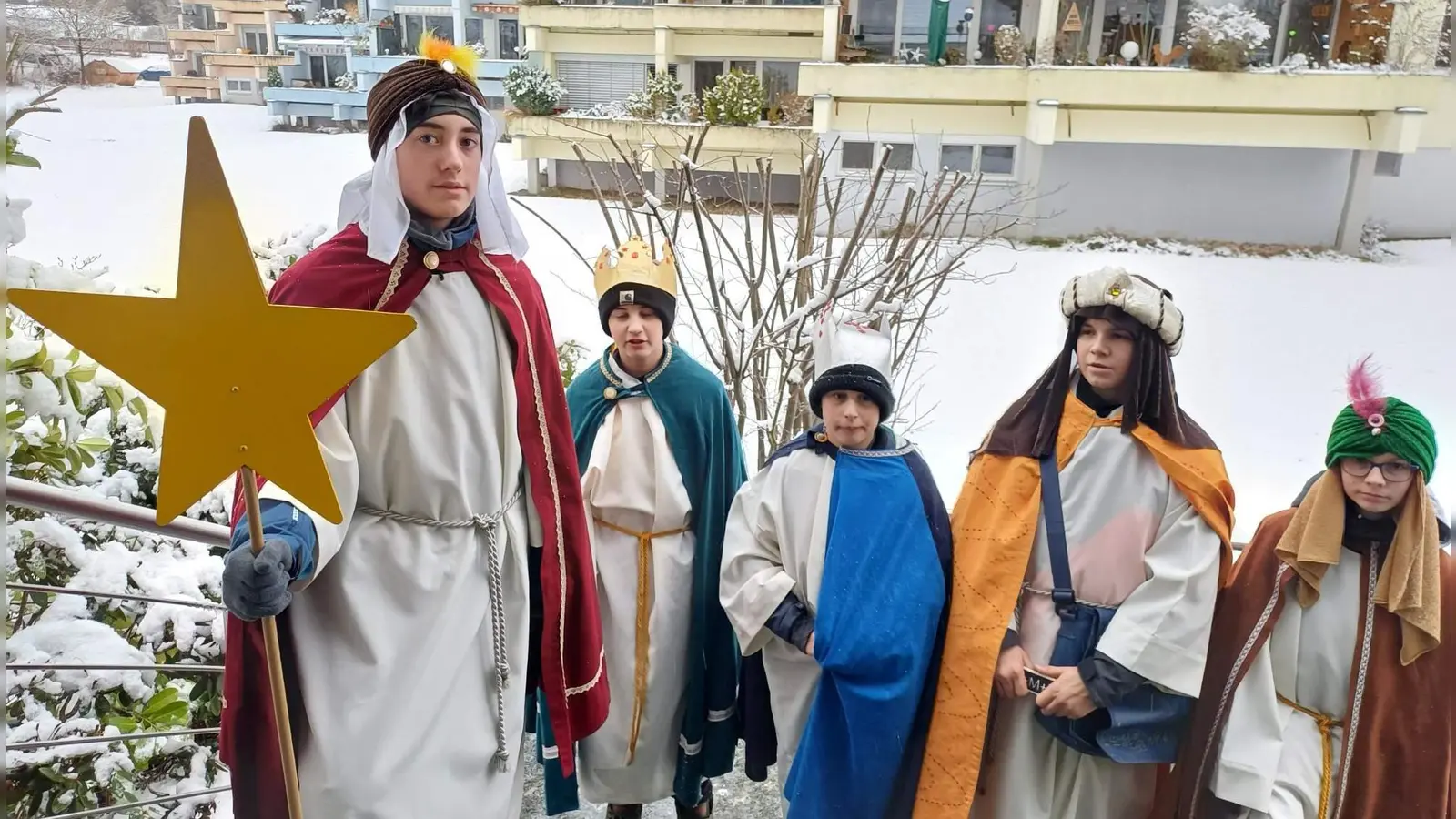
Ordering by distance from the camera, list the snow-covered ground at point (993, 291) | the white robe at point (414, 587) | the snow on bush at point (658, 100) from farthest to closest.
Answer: the snow on bush at point (658, 100) < the snow-covered ground at point (993, 291) < the white robe at point (414, 587)

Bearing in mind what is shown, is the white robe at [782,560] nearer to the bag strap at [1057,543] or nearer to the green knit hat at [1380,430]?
the bag strap at [1057,543]

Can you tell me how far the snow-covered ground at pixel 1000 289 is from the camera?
109 inches

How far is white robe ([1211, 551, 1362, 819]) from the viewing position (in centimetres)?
162

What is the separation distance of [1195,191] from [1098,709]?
18.0 ft

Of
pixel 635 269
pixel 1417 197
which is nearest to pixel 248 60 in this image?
pixel 635 269

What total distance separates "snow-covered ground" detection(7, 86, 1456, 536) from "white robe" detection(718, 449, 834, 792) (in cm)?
94

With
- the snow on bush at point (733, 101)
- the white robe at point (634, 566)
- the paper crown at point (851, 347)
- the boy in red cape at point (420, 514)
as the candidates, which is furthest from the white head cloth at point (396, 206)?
the snow on bush at point (733, 101)

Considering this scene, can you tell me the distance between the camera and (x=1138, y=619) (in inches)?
64.2

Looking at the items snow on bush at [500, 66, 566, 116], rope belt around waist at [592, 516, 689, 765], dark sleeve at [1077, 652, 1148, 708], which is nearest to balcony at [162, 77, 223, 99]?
snow on bush at [500, 66, 566, 116]

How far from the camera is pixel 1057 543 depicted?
172cm

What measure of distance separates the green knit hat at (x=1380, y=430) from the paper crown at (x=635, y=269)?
139cm

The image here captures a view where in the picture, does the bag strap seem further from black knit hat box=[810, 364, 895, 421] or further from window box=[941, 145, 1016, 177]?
window box=[941, 145, 1016, 177]

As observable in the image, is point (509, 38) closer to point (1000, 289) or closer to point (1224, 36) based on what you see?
point (1000, 289)

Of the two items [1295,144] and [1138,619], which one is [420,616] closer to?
[1138,619]
